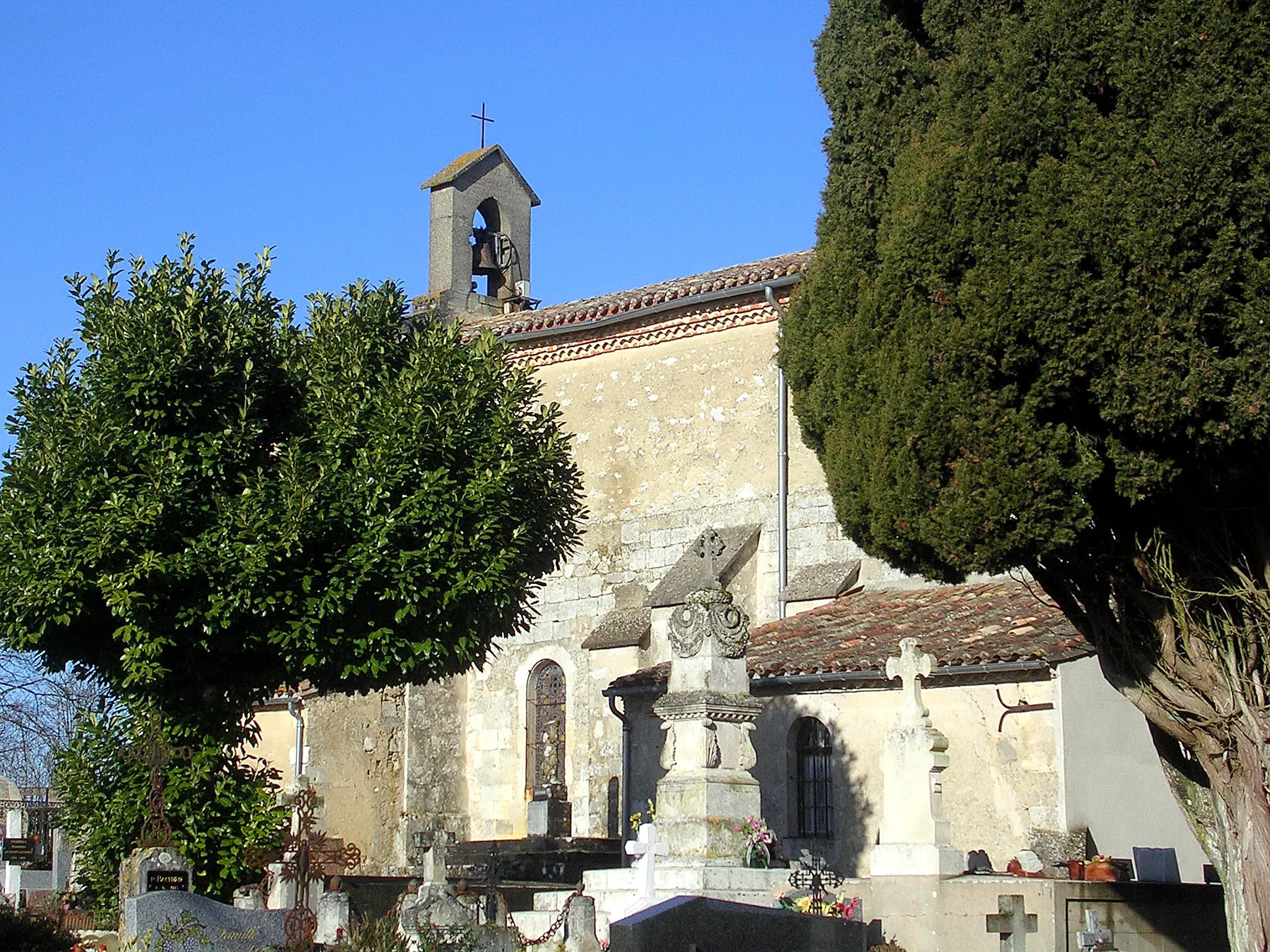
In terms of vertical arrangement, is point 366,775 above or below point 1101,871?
above

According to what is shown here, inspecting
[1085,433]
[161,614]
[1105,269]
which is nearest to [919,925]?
[1085,433]

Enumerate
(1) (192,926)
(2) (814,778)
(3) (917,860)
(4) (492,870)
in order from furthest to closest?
(4) (492,870), (2) (814,778), (3) (917,860), (1) (192,926)

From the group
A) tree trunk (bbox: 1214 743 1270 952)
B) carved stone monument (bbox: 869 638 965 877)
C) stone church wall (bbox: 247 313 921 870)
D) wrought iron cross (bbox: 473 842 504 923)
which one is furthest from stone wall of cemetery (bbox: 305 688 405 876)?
tree trunk (bbox: 1214 743 1270 952)

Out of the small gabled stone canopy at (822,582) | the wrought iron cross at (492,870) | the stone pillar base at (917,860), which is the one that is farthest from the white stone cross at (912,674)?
the wrought iron cross at (492,870)

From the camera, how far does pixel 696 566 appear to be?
21.0m

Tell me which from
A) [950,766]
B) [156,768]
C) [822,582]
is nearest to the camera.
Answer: [156,768]

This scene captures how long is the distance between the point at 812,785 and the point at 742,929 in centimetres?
609

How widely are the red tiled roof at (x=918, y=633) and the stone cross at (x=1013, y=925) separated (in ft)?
14.3

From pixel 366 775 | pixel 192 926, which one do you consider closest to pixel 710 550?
pixel 192 926

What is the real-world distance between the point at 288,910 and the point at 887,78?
8.05m

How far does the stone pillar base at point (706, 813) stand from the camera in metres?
13.9

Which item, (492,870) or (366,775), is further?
(366,775)

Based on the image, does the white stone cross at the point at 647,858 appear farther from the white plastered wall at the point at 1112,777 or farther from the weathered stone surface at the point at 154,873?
the white plastered wall at the point at 1112,777

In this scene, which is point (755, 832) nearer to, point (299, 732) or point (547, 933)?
point (547, 933)
